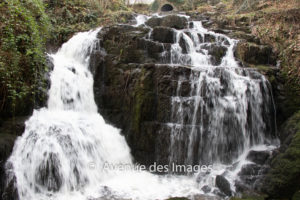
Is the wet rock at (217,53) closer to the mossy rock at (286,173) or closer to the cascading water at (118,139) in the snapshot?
the cascading water at (118,139)

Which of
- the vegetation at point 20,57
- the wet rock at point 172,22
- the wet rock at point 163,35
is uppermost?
the wet rock at point 172,22

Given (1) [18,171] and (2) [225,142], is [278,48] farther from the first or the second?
(1) [18,171]

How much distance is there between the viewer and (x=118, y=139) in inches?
320

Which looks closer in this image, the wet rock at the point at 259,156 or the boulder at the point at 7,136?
the boulder at the point at 7,136

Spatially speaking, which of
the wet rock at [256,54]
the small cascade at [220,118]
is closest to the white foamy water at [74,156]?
the small cascade at [220,118]

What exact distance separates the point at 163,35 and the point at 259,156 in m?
6.39

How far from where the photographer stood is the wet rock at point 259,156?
22.2 ft

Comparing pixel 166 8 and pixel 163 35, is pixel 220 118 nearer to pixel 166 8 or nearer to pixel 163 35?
pixel 163 35

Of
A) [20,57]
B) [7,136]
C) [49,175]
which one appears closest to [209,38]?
[20,57]

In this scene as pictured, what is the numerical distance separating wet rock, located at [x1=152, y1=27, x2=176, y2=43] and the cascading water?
127 inches

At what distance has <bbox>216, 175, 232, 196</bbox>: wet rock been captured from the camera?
238 inches

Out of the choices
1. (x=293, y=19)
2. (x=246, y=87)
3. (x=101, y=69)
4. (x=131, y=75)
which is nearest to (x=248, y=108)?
(x=246, y=87)

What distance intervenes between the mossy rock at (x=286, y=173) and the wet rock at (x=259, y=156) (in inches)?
18.3

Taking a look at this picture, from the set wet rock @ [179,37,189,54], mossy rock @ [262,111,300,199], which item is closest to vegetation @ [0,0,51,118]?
wet rock @ [179,37,189,54]
